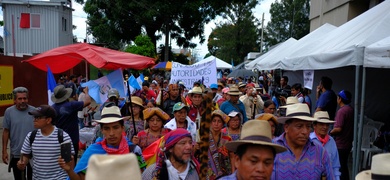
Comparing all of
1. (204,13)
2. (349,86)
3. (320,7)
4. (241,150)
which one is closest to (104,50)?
(241,150)

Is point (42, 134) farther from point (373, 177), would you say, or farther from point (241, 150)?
point (373, 177)

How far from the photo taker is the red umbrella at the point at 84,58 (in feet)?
22.1

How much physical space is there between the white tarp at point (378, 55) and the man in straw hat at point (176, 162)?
3.14m

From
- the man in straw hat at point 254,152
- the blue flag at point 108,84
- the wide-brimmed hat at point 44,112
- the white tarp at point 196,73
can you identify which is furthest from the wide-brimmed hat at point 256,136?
the white tarp at point 196,73

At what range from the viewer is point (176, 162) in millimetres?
3590

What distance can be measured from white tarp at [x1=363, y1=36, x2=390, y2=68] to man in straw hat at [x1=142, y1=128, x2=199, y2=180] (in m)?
3.14

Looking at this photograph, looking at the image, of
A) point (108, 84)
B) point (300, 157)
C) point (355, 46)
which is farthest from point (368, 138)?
point (108, 84)

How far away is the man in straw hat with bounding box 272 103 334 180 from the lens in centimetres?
331

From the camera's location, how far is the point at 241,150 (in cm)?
268

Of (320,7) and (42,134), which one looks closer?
(42,134)

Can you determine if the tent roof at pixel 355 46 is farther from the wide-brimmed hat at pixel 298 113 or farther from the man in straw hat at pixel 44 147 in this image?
the man in straw hat at pixel 44 147

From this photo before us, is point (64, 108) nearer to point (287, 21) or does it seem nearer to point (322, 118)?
point (322, 118)

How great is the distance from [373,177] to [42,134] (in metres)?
3.89

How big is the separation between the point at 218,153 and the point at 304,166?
1603 mm
